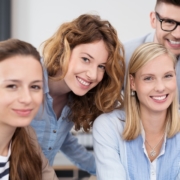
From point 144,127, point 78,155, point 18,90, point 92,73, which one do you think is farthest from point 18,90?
point 78,155

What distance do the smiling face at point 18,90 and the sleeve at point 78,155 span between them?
0.78 metres

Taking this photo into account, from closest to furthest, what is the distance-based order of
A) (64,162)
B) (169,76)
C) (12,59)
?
(12,59)
(169,76)
(64,162)

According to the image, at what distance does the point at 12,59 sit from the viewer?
4.14 ft

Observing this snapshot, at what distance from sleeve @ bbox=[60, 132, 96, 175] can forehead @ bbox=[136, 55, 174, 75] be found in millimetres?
622

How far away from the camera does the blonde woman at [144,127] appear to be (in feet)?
5.23

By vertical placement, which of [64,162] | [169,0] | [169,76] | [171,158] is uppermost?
[169,0]

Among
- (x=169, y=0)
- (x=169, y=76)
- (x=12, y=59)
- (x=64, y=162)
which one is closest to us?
(x=12, y=59)

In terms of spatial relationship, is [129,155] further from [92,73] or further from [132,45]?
[132,45]

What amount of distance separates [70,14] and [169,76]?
1848 millimetres

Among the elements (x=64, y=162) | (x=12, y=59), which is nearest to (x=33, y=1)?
(x=64, y=162)

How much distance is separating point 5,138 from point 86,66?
1.51 ft

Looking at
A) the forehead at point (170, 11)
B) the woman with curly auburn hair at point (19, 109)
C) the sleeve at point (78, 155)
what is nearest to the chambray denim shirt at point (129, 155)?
the woman with curly auburn hair at point (19, 109)

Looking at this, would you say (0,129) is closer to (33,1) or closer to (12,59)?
(12,59)

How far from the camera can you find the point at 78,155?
2.06 m
